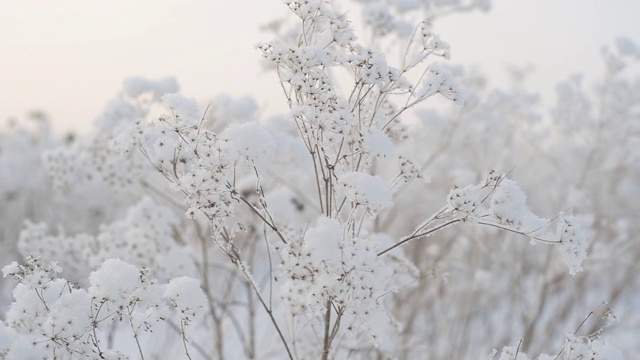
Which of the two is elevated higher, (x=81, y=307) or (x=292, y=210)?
(x=292, y=210)

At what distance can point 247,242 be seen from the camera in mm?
4879

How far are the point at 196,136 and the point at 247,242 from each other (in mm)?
2740

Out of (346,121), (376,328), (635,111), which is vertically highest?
(635,111)

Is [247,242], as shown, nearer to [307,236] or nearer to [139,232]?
[139,232]

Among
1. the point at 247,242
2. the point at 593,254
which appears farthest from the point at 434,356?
the point at 247,242

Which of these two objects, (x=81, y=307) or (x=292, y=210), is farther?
(x=292, y=210)

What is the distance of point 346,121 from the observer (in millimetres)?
2197

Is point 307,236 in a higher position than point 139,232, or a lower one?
lower

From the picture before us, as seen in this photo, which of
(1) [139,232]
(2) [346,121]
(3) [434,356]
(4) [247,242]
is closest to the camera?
(2) [346,121]

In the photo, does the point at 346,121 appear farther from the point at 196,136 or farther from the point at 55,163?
the point at 55,163

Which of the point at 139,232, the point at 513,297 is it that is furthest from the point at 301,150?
the point at 513,297

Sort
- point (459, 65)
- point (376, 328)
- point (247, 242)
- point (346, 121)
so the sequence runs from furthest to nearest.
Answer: point (459, 65), point (247, 242), point (376, 328), point (346, 121)

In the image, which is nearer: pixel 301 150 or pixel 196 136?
pixel 196 136

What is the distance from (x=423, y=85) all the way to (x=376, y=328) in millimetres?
960
